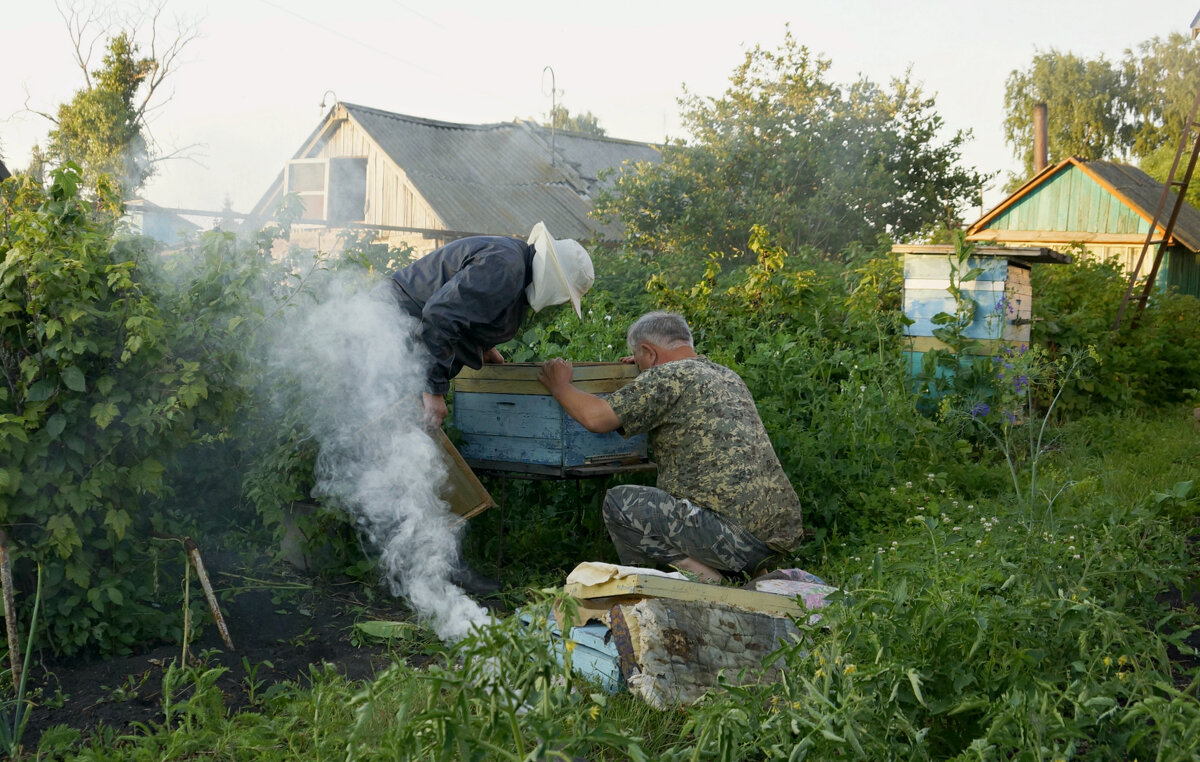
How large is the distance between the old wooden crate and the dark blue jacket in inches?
9.3

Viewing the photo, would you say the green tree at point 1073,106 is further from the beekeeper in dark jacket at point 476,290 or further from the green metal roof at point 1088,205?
the beekeeper in dark jacket at point 476,290

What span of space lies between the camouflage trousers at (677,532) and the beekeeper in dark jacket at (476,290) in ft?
3.34

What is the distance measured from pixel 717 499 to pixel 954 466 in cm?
249

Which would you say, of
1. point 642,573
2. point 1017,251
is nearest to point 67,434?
point 642,573

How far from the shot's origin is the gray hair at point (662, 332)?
16.7 ft

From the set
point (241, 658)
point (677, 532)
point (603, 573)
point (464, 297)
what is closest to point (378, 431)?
point (464, 297)

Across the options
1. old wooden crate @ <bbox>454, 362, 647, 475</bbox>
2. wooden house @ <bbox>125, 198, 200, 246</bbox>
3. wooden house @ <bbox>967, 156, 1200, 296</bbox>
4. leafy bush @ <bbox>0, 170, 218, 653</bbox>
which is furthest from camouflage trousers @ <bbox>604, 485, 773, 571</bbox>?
wooden house @ <bbox>967, 156, 1200, 296</bbox>

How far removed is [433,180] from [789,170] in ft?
32.9

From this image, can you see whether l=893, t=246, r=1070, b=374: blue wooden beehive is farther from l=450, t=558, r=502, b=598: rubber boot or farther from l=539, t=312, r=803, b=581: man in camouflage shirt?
l=450, t=558, r=502, b=598: rubber boot

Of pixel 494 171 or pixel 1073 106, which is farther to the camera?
pixel 1073 106

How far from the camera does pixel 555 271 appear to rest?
4840 millimetres

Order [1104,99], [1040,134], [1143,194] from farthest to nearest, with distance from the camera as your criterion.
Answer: [1104,99] < [1040,134] < [1143,194]

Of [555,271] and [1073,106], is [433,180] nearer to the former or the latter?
[555,271]

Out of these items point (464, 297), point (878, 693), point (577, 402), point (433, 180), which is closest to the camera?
point (878, 693)
